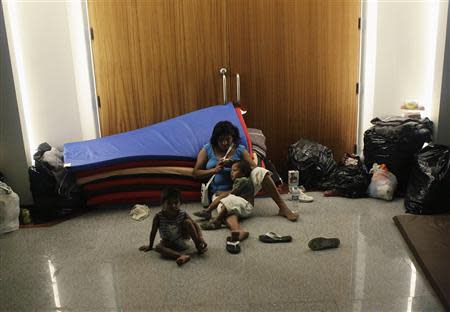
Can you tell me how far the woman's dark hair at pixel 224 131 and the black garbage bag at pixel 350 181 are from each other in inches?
38.3

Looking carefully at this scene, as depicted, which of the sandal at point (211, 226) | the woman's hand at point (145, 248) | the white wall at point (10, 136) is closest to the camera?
the woman's hand at point (145, 248)

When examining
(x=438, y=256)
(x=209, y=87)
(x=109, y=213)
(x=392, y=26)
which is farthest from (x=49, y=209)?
(x=392, y=26)

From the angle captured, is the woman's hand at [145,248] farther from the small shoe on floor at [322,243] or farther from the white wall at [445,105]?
the white wall at [445,105]

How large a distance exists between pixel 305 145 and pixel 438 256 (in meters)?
1.83

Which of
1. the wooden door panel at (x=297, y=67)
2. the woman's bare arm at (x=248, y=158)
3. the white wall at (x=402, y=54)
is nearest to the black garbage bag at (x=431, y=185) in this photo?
the white wall at (x=402, y=54)

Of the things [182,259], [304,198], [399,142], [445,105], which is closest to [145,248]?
[182,259]

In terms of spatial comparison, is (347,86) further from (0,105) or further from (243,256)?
(0,105)

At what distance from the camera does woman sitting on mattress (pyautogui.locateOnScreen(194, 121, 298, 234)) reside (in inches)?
140

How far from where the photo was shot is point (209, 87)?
4387 mm

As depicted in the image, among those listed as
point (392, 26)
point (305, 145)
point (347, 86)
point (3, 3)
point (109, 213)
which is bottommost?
point (109, 213)

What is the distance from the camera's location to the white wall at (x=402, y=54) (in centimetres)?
407

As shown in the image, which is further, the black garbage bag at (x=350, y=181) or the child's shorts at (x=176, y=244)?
the black garbage bag at (x=350, y=181)

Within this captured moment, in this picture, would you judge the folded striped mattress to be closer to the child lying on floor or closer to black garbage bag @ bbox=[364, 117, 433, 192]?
the child lying on floor

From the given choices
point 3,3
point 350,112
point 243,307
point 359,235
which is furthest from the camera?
point 350,112
